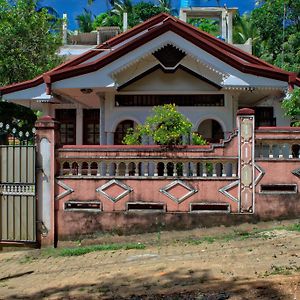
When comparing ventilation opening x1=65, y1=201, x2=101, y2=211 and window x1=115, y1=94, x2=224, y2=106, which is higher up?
window x1=115, y1=94, x2=224, y2=106

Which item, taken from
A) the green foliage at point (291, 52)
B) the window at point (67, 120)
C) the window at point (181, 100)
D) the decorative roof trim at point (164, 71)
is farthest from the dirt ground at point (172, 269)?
the green foliage at point (291, 52)

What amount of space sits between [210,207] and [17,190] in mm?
3793

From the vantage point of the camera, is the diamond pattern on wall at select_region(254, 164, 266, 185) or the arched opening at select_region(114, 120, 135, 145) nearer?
the diamond pattern on wall at select_region(254, 164, 266, 185)

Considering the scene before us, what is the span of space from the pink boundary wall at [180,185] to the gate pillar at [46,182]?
0.03 meters

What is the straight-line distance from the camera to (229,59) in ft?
37.3

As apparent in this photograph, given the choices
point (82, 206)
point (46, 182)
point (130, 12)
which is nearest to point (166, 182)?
point (82, 206)

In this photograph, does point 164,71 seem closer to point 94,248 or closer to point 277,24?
point 94,248

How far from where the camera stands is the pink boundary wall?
826cm

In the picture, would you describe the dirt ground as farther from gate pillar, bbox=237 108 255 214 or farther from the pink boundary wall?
gate pillar, bbox=237 108 255 214

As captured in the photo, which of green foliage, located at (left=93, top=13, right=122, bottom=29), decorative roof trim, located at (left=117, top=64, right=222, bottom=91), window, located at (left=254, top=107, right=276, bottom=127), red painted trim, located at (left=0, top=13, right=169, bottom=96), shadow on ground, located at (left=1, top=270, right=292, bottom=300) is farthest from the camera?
green foliage, located at (left=93, top=13, right=122, bottom=29)

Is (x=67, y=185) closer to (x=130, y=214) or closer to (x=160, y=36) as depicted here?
(x=130, y=214)

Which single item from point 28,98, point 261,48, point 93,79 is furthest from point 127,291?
point 261,48

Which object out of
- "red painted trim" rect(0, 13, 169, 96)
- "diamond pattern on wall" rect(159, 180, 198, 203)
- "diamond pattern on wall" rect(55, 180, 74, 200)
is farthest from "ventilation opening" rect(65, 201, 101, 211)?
"red painted trim" rect(0, 13, 169, 96)

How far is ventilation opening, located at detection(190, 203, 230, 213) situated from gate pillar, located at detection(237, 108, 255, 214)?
0.98 ft
